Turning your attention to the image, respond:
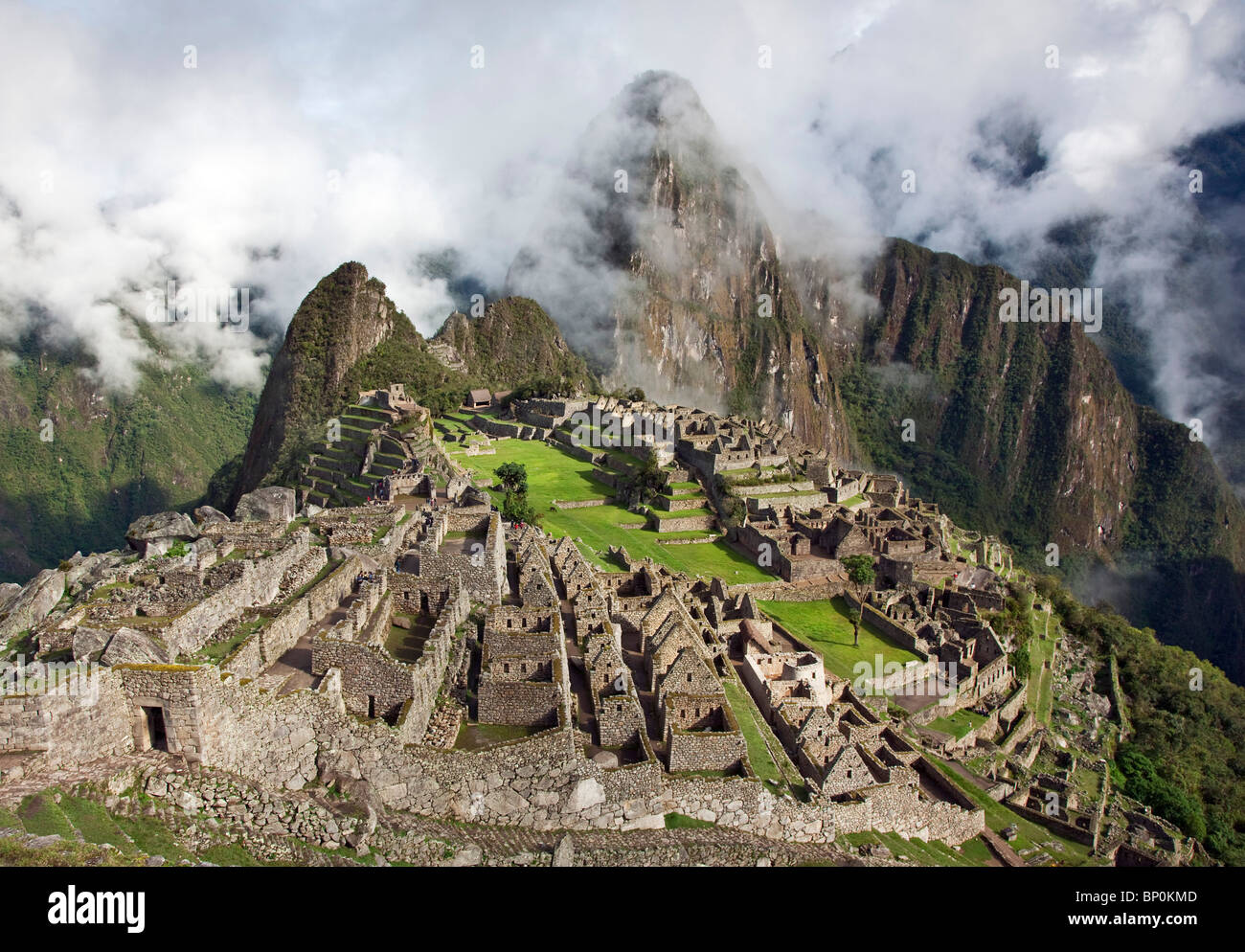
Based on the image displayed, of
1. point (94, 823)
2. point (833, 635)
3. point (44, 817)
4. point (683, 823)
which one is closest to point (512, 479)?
point (833, 635)

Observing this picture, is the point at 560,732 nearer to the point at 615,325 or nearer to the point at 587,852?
the point at 587,852

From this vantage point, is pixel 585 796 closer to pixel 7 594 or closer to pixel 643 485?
pixel 7 594

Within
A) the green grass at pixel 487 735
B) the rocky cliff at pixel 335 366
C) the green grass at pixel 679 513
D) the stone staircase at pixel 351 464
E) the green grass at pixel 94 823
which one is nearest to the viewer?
the green grass at pixel 94 823

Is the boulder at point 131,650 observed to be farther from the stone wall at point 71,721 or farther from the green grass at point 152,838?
the green grass at point 152,838

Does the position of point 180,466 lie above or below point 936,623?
above

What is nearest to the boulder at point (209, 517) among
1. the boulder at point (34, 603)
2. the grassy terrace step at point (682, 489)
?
the boulder at point (34, 603)

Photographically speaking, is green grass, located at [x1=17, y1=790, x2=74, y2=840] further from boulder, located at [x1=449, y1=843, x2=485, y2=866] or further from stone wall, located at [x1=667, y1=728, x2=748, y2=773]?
stone wall, located at [x1=667, y1=728, x2=748, y2=773]

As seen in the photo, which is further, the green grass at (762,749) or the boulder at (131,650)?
the green grass at (762,749)
